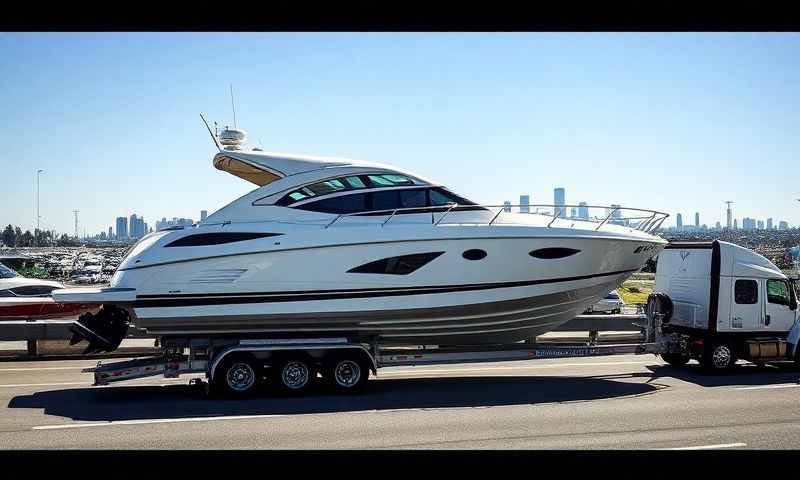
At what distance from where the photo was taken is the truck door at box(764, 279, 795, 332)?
1245cm

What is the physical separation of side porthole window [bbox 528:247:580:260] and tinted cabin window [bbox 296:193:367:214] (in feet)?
9.18

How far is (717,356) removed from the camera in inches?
479

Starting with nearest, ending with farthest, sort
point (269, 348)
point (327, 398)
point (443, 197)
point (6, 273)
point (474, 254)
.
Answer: point (269, 348) → point (327, 398) → point (474, 254) → point (443, 197) → point (6, 273)

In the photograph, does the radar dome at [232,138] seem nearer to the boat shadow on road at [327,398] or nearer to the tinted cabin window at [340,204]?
the tinted cabin window at [340,204]

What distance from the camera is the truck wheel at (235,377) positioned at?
390 inches

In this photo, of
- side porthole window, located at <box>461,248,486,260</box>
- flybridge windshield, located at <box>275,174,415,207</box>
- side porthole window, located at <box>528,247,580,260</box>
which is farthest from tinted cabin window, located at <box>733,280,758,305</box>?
flybridge windshield, located at <box>275,174,415,207</box>

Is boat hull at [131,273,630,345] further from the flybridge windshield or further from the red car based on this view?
the red car

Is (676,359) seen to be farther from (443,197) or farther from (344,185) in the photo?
(344,185)

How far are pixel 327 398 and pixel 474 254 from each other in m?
3.10

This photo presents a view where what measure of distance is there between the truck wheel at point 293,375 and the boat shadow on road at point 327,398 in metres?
0.16

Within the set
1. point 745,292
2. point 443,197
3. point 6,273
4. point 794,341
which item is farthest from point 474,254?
point 6,273

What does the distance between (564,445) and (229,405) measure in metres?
4.62

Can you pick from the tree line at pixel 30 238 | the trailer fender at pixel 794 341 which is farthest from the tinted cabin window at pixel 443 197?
the tree line at pixel 30 238

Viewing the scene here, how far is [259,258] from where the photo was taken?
10.3 meters
